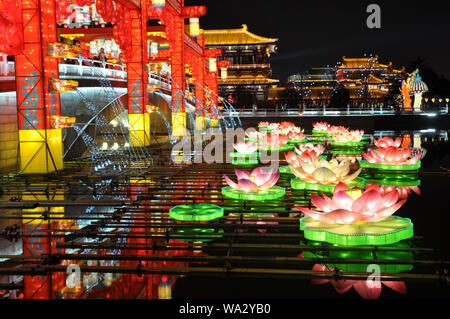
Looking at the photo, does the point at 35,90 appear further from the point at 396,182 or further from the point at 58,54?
the point at 396,182

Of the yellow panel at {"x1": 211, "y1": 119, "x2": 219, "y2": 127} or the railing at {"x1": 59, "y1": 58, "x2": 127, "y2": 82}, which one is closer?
the railing at {"x1": 59, "y1": 58, "x2": 127, "y2": 82}

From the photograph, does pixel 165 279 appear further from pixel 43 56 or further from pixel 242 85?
pixel 242 85

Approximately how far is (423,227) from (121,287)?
11.4 ft

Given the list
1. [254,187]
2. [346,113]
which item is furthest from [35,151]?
[346,113]

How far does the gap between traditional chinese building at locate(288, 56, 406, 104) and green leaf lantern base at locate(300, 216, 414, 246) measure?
46.5 meters

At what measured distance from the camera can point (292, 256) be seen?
398 cm

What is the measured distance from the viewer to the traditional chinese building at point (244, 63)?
4541 cm

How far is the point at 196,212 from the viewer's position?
5.33 meters

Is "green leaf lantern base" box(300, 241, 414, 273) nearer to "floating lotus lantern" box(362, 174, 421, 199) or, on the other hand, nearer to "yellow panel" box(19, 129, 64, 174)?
"floating lotus lantern" box(362, 174, 421, 199)

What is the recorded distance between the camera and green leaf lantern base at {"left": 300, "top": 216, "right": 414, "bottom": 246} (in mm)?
4253

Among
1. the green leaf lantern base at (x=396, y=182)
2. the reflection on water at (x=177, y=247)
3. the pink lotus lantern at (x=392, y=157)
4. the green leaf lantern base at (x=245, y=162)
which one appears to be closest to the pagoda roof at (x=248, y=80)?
Result: the green leaf lantern base at (x=245, y=162)

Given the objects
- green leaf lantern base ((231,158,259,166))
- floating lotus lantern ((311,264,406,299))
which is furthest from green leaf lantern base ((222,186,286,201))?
green leaf lantern base ((231,158,259,166))

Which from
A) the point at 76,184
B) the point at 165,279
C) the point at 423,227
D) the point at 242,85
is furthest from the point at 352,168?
the point at 242,85

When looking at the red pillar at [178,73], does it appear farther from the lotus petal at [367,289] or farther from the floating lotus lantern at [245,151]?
the lotus petal at [367,289]
